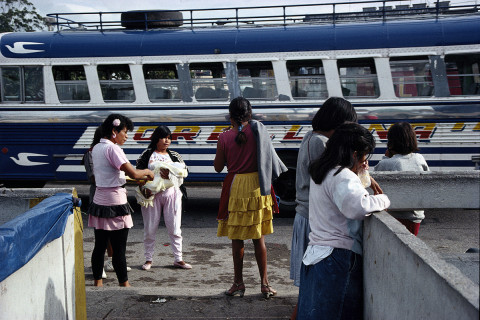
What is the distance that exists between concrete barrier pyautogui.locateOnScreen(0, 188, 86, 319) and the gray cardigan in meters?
1.64

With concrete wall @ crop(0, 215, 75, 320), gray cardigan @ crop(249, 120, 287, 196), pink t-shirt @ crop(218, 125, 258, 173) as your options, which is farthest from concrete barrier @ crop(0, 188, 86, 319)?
gray cardigan @ crop(249, 120, 287, 196)

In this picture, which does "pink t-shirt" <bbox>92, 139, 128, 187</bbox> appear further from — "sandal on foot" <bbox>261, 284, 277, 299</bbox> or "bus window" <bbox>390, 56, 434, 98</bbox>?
A: "bus window" <bbox>390, 56, 434, 98</bbox>

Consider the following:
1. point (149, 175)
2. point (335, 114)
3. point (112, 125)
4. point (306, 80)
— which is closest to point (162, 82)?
point (306, 80)

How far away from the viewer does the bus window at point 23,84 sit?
31.7ft

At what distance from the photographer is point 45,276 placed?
3.38m

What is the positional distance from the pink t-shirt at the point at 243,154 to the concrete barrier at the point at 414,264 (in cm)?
128

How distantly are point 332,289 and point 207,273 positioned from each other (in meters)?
3.30

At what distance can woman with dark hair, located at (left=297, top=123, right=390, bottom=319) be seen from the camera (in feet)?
10.5

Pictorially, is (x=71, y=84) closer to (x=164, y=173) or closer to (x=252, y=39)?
(x=252, y=39)

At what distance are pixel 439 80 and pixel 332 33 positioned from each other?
6.27ft

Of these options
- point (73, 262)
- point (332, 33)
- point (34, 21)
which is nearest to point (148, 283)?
point (73, 262)

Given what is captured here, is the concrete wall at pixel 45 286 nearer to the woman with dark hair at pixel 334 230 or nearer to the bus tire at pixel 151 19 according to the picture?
the woman with dark hair at pixel 334 230

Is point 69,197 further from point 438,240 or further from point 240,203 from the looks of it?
point 438,240

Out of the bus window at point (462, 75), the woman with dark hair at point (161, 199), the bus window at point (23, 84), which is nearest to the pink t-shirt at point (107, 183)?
the woman with dark hair at point (161, 199)
